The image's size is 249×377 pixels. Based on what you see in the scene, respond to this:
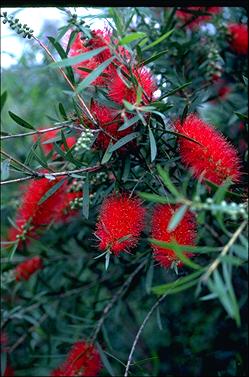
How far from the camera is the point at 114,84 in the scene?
124 cm

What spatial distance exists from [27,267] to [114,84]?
44.9 inches

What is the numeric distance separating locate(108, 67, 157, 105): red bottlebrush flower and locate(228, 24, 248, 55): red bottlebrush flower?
87cm

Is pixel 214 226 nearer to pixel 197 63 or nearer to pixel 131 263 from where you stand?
pixel 131 263

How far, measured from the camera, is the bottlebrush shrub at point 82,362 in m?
1.63

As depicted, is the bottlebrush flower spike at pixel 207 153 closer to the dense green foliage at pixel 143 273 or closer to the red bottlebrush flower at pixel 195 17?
the dense green foliage at pixel 143 273

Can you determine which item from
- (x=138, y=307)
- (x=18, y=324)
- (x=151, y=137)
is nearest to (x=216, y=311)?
(x=138, y=307)

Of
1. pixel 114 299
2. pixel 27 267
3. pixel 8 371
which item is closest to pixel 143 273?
pixel 114 299

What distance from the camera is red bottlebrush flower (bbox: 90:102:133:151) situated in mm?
1282

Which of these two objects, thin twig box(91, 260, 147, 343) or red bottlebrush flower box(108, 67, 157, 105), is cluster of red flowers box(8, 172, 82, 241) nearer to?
thin twig box(91, 260, 147, 343)

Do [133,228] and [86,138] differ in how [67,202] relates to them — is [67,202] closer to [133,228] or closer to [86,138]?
[86,138]

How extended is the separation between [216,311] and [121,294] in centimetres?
52

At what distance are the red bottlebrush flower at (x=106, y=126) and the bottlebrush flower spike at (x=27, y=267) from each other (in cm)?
97

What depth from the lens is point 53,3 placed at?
47.1 inches

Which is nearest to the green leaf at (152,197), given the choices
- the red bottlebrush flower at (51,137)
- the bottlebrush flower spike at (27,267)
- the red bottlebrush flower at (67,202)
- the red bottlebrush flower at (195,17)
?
the red bottlebrush flower at (51,137)
